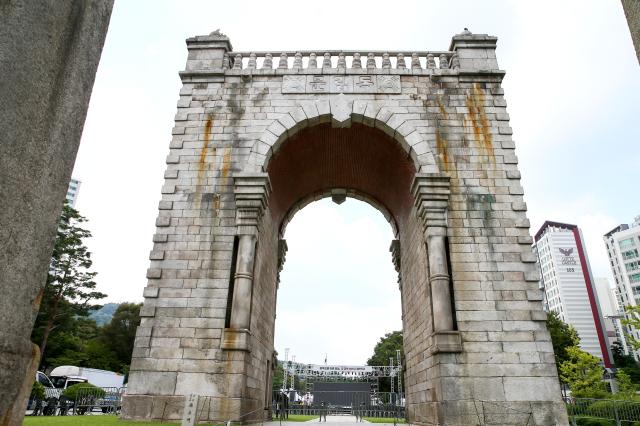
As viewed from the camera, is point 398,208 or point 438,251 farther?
point 398,208

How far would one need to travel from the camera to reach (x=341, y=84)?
1240 centimetres

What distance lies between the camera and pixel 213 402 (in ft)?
29.6

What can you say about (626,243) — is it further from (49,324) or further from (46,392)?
(46,392)

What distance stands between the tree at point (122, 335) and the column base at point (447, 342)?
4479cm

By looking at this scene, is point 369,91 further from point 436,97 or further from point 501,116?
point 501,116

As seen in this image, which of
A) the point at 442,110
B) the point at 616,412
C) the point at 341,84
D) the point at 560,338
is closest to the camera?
the point at 442,110

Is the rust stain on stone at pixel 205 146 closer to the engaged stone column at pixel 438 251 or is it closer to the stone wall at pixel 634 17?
the engaged stone column at pixel 438 251

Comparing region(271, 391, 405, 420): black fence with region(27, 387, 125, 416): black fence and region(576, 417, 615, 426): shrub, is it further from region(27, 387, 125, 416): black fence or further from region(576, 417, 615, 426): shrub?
region(27, 387, 125, 416): black fence

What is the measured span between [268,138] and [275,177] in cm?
171

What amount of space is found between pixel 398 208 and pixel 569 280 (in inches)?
3654

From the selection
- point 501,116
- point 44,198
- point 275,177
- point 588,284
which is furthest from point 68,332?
point 588,284

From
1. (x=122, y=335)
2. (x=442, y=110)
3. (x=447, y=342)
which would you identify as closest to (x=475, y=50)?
(x=442, y=110)

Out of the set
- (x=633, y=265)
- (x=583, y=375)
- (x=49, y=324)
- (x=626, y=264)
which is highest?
(x=626, y=264)

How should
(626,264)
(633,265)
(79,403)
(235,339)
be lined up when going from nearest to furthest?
(235,339) < (79,403) < (633,265) < (626,264)
